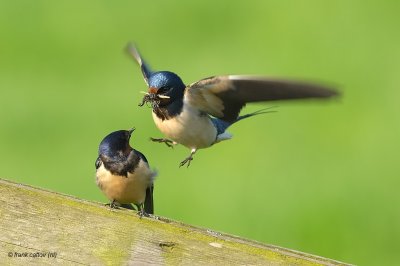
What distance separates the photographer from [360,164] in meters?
11.0

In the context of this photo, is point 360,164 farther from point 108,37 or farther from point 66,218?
point 66,218

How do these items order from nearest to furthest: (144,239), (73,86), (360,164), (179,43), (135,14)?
(144,239)
(360,164)
(73,86)
(179,43)
(135,14)

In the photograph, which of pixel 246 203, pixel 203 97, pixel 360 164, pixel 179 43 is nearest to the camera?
pixel 203 97

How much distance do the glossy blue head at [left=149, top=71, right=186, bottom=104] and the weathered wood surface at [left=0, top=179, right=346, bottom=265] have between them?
1607 mm

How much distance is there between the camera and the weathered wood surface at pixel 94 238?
136 inches

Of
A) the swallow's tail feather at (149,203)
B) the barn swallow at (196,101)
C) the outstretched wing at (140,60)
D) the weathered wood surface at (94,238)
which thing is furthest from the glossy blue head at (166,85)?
the weathered wood surface at (94,238)

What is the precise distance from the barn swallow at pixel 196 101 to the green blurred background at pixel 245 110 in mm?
4006

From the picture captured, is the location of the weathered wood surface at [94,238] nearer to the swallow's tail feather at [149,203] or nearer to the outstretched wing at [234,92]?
the outstretched wing at [234,92]

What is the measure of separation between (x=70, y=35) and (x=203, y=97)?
9.86 meters

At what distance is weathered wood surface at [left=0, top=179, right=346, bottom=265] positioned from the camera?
3.45 metres

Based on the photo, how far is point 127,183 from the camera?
5.55m

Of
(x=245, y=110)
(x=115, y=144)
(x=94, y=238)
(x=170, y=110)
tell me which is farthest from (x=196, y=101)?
(x=245, y=110)

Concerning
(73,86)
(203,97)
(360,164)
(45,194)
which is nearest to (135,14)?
(73,86)

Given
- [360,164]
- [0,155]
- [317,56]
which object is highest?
[317,56]
